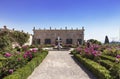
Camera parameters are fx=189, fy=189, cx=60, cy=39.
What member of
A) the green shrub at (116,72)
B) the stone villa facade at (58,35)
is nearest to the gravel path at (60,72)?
the green shrub at (116,72)

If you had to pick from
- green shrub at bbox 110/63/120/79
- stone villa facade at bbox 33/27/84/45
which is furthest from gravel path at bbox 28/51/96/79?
stone villa facade at bbox 33/27/84/45

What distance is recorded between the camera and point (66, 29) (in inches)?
1845

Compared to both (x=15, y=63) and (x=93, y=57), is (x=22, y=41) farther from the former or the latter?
(x=15, y=63)

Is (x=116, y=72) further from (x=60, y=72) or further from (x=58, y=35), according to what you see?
(x=58, y=35)

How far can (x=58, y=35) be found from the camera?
46969 mm

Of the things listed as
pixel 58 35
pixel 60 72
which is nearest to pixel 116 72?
pixel 60 72

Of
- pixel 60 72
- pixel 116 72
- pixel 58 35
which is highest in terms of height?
pixel 58 35

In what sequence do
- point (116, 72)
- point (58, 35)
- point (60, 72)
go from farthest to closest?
point (58, 35) → point (60, 72) → point (116, 72)

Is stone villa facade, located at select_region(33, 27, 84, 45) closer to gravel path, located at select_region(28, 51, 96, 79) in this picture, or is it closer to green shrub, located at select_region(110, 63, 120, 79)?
gravel path, located at select_region(28, 51, 96, 79)

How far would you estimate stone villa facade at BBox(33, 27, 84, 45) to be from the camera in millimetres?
46625

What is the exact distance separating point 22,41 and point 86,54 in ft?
71.4

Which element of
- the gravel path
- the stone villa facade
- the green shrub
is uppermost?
the stone villa facade

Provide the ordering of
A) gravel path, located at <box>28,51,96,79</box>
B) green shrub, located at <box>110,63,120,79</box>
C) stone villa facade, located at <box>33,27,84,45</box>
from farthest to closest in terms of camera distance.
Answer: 1. stone villa facade, located at <box>33,27,84,45</box>
2. gravel path, located at <box>28,51,96,79</box>
3. green shrub, located at <box>110,63,120,79</box>

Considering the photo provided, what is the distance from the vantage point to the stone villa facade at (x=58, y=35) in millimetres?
46625
